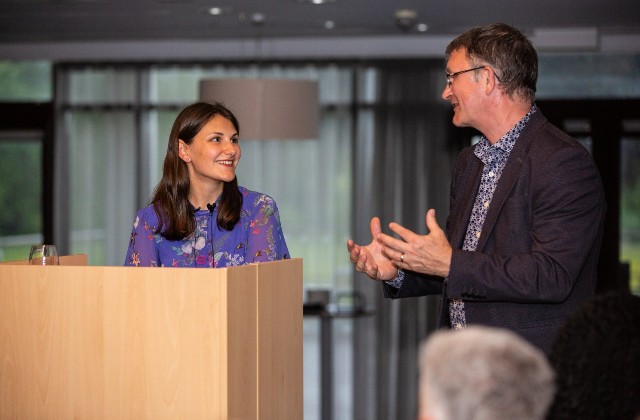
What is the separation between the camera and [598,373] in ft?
4.86

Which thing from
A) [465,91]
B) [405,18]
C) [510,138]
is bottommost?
[510,138]

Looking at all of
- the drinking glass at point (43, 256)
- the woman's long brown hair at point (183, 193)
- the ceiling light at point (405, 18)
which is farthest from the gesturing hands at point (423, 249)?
the ceiling light at point (405, 18)

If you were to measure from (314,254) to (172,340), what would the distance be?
214 inches

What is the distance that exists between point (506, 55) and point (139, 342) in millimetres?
1226

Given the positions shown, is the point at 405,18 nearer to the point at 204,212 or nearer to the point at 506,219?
the point at 204,212

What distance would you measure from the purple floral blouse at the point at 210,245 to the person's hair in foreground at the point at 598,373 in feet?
5.18

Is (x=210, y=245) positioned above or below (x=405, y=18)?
below

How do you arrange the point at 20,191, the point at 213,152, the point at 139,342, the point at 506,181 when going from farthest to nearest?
the point at 20,191 < the point at 213,152 < the point at 506,181 < the point at 139,342

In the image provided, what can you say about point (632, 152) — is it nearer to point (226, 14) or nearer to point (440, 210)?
point (440, 210)

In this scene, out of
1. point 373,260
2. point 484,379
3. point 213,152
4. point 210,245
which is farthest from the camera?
point 213,152

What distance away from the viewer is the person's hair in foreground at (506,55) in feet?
8.74

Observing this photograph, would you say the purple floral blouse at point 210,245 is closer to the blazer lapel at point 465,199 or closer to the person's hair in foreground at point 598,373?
the blazer lapel at point 465,199

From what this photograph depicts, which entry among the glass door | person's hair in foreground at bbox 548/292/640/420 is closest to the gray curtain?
the glass door

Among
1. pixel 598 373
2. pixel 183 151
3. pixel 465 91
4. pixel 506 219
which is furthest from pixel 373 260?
pixel 598 373
